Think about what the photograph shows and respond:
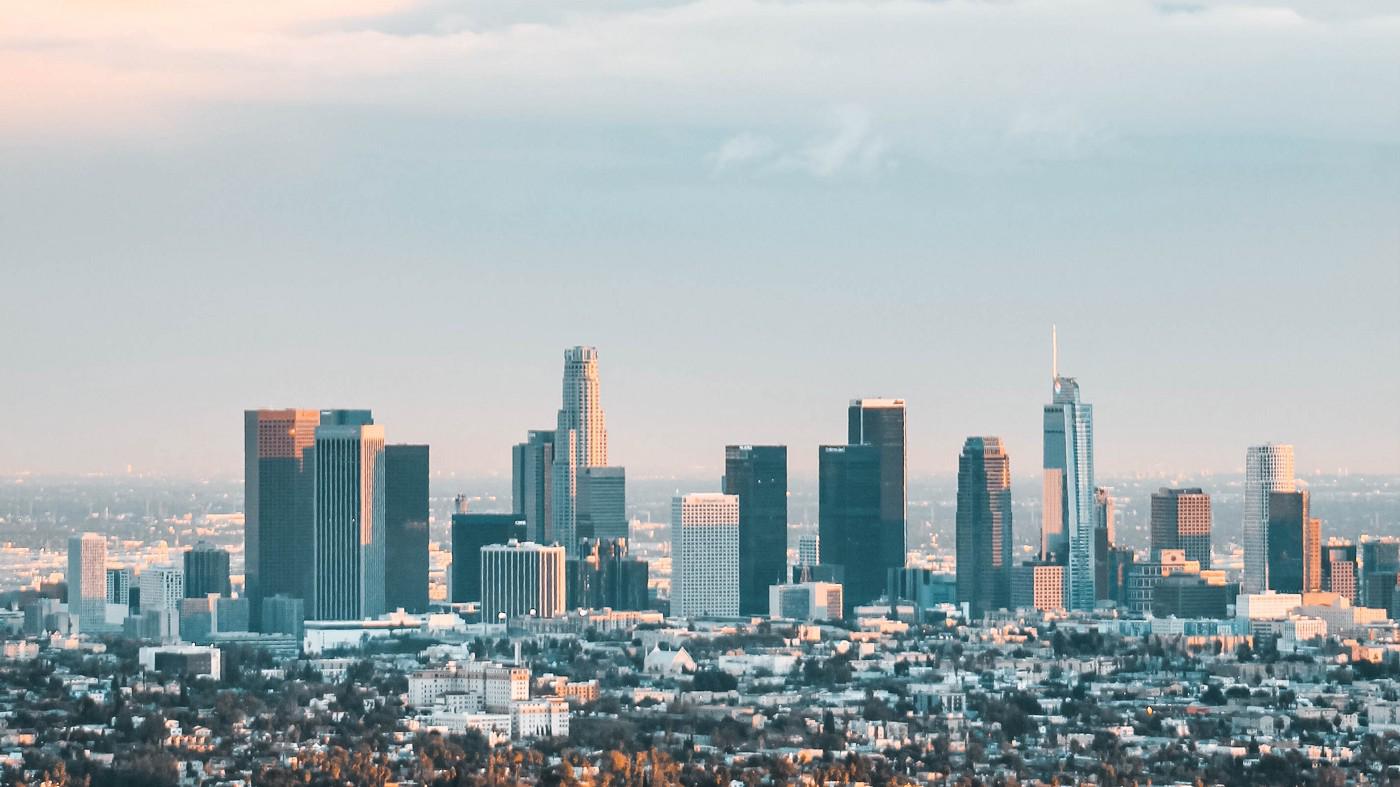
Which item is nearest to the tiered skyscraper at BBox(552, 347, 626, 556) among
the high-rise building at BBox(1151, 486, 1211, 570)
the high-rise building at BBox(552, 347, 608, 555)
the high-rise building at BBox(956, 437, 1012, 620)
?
the high-rise building at BBox(552, 347, 608, 555)

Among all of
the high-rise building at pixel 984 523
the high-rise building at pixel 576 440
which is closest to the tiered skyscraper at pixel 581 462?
the high-rise building at pixel 576 440

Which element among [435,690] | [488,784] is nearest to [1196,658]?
[435,690]

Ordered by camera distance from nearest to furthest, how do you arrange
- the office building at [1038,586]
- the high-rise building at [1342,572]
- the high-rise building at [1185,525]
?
the high-rise building at [1342,572] → the office building at [1038,586] → the high-rise building at [1185,525]

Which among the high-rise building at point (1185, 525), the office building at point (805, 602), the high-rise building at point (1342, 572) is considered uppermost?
the high-rise building at point (1185, 525)

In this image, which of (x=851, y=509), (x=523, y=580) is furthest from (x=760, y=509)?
(x=523, y=580)

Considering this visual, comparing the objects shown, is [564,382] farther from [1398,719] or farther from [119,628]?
[1398,719]

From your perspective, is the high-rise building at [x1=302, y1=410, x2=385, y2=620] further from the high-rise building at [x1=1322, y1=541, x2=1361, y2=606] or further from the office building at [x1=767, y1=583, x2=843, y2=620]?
the high-rise building at [x1=1322, y1=541, x2=1361, y2=606]

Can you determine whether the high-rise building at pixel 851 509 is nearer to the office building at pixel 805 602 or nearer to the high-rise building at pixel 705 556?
the high-rise building at pixel 705 556
